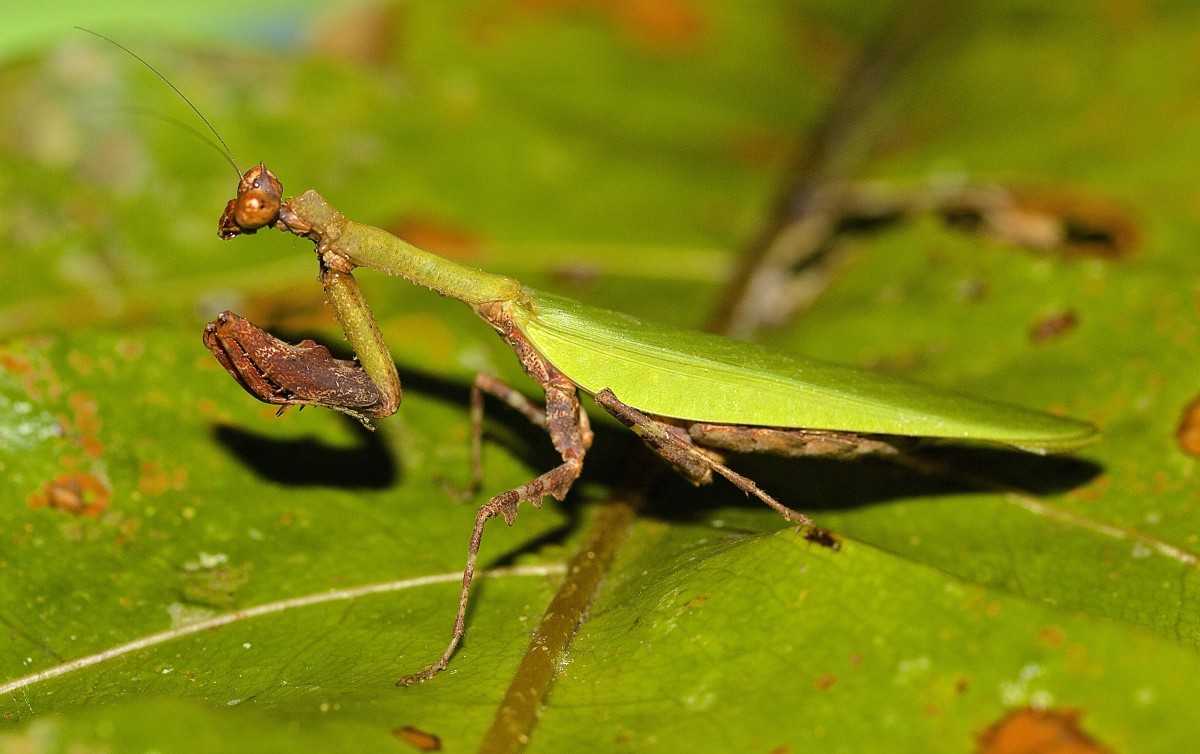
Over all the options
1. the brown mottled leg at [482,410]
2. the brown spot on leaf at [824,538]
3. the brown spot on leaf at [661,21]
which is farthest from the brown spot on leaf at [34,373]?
the brown spot on leaf at [661,21]

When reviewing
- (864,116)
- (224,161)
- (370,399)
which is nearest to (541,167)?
(224,161)

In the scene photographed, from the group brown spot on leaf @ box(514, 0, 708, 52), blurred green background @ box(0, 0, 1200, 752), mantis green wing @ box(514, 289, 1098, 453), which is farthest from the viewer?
brown spot on leaf @ box(514, 0, 708, 52)

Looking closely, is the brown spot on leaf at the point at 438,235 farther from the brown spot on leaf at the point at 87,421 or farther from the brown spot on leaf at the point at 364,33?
the brown spot on leaf at the point at 87,421

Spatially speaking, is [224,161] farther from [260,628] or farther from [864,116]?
[864,116]

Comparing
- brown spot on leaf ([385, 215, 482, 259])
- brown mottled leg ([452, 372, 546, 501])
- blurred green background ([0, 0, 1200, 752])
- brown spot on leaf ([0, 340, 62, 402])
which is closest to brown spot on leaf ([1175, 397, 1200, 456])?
blurred green background ([0, 0, 1200, 752])

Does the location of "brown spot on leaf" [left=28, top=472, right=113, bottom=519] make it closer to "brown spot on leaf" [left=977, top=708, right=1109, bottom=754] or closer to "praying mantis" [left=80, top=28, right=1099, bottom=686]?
"praying mantis" [left=80, top=28, right=1099, bottom=686]

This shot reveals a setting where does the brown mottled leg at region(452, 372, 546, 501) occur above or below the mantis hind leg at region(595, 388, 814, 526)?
below
